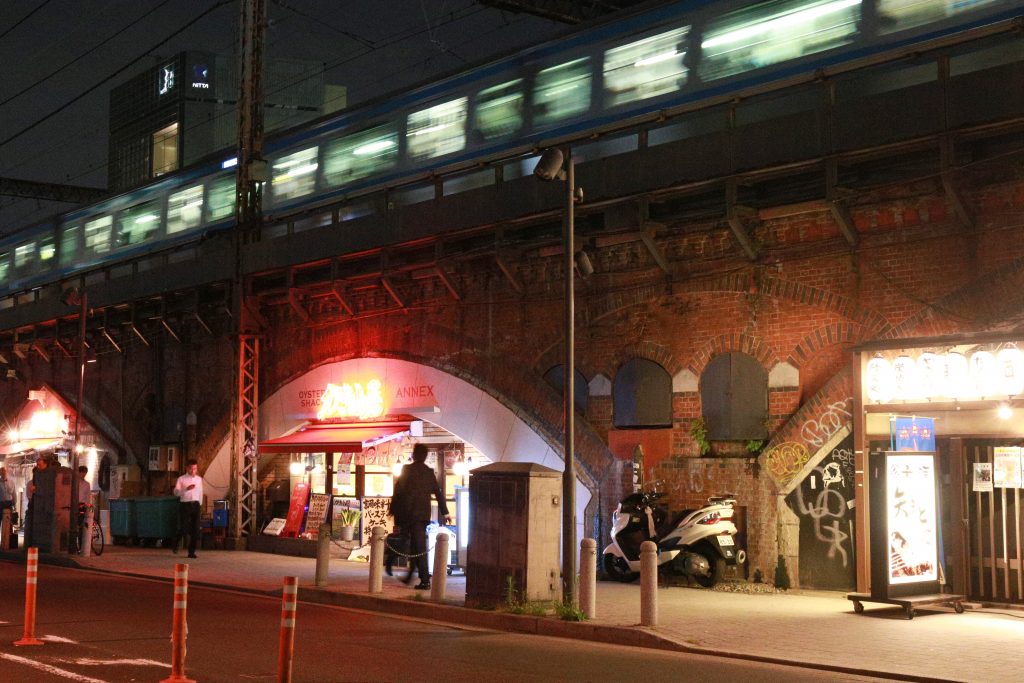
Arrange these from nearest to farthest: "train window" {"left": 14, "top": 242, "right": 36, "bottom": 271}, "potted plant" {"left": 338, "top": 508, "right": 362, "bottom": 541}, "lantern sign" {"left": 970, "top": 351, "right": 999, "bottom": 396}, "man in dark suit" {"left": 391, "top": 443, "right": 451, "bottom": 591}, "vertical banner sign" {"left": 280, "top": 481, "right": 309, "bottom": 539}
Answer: "lantern sign" {"left": 970, "top": 351, "right": 999, "bottom": 396}
"man in dark suit" {"left": 391, "top": 443, "right": 451, "bottom": 591}
"potted plant" {"left": 338, "top": 508, "right": 362, "bottom": 541}
"vertical banner sign" {"left": 280, "top": 481, "right": 309, "bottom": 539}
"train window" {"left": 14, "top": 242, "right": 36, "bottom": 271}

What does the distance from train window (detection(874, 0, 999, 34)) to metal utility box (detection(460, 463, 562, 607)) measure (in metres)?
7.84

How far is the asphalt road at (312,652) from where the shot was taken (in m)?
9.97

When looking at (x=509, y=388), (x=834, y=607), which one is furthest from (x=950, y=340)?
(x=509, y=388)

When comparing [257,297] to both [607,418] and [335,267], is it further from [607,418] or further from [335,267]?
[607,418]

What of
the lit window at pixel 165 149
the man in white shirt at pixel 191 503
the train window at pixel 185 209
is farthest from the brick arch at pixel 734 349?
→ the lit window at pixel 165 149

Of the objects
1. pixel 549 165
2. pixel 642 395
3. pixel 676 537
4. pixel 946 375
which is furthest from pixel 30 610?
pixel 946 375

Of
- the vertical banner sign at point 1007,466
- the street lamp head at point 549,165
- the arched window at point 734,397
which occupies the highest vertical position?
the street lamp head at point 549,165

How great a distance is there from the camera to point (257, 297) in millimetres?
27484

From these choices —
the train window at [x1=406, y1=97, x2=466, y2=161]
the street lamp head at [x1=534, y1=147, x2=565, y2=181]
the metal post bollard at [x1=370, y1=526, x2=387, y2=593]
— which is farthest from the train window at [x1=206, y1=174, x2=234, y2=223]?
the street lamp head at [x1=534, y1=147, x2=565, y2=181]

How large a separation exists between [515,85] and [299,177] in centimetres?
761

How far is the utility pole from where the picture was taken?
25.9 meters

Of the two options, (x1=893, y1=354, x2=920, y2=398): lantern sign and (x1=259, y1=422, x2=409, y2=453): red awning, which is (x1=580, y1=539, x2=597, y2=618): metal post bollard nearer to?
(x1=893, y1=354, x2=920, y2=398): lantern sign

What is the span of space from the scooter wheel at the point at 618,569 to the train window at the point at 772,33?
7.75 metres

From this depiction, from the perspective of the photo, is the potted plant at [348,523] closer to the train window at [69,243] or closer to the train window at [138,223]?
the train window at [138,223]
